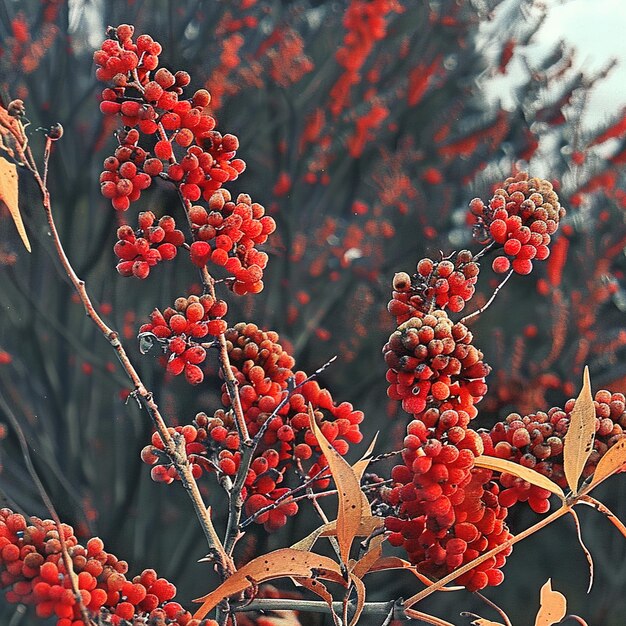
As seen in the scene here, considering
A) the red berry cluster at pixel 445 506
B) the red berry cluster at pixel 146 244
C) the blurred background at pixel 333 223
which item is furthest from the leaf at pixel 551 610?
the blurred background at pixel 333 223

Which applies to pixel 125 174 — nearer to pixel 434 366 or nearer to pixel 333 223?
pixel 434 366

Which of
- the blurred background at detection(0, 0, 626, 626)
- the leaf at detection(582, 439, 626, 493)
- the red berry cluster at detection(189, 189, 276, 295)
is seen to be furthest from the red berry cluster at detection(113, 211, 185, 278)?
the blurred background at detection(0, 0, 626, 626)

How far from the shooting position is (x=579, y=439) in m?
0.17

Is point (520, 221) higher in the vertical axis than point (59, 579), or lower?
higher

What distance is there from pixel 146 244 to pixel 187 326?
2cm

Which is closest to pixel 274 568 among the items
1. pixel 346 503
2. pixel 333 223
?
pixel 346 503

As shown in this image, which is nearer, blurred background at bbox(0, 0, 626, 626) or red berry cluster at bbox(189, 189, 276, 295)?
red berry cluster at bbox(189, 189, 276, 295)

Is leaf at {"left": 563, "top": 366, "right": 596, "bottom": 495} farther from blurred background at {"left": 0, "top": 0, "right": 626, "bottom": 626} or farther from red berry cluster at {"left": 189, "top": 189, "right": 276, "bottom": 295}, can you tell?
blurred background at {"left": 0, "top": 0, "right": 626, "bottom": 626}

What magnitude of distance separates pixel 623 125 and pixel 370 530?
0.94m

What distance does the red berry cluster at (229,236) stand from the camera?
0.62 feet

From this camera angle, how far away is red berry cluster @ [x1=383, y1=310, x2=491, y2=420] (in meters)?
0.17

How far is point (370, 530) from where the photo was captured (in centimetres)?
18

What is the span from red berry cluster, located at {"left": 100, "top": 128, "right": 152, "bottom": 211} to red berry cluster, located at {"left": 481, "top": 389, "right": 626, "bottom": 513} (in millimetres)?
116

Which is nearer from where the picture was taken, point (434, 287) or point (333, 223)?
point (434, 287)
